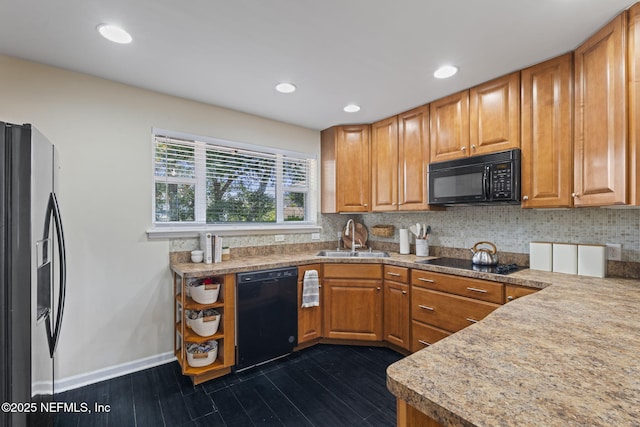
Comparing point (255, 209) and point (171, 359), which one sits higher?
point (255, 209)

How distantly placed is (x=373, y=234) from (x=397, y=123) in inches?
53.4

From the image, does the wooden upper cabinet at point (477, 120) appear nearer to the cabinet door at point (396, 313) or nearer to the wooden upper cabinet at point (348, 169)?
the wooden upper cabinet at point (348, 169)

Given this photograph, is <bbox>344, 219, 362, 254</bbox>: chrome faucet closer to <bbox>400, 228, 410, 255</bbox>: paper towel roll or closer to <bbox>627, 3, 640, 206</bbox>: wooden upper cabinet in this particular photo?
<bbox>400, 228, 410, 255</bbox>: paper towel roll

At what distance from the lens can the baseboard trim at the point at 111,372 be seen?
2.13 m

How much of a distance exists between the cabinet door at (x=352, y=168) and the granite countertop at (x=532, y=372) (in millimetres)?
2247

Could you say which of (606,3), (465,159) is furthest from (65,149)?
(606,3)

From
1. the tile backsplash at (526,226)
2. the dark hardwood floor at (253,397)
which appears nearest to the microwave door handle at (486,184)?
the tile backsplash at (526,226)

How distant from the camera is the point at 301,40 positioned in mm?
1785

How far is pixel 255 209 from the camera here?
3.17 metres

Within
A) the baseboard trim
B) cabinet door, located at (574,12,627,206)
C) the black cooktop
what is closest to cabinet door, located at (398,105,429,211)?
the black cooktop

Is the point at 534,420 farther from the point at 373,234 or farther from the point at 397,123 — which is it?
the point at 373,234

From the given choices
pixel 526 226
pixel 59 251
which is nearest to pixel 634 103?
pixel 526 226

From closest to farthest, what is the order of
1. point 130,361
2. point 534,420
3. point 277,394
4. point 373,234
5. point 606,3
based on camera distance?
point 534,420 → point 606,3 → point 277,394 → point 130,361 → point 373,234

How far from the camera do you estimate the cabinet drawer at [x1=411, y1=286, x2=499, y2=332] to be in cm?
216
